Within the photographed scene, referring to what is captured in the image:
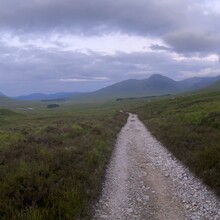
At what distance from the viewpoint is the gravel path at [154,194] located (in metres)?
8.54

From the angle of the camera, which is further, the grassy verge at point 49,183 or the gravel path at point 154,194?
the gravel path at point 154,194

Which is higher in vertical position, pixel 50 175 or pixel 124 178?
pixel 50 175

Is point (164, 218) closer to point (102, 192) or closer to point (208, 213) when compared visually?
point (208, 213)

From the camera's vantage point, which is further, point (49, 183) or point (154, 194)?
point (154, 194)

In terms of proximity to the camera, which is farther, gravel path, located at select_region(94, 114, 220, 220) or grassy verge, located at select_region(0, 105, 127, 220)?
gravel path, located at select_region(94, 114, 220, 220)

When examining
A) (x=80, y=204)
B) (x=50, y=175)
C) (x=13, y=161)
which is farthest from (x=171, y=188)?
(x=13, y=161)

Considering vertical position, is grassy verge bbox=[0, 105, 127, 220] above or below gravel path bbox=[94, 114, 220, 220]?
above

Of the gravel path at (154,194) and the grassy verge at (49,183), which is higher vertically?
the grassy verge at (49,183)

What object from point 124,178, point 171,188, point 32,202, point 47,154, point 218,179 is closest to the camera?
point 32,202

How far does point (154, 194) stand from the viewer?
10156mm

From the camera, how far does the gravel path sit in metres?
8.54

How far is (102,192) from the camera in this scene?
413 inches

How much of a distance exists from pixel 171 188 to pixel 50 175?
4.72 m

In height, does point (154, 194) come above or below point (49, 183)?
below
